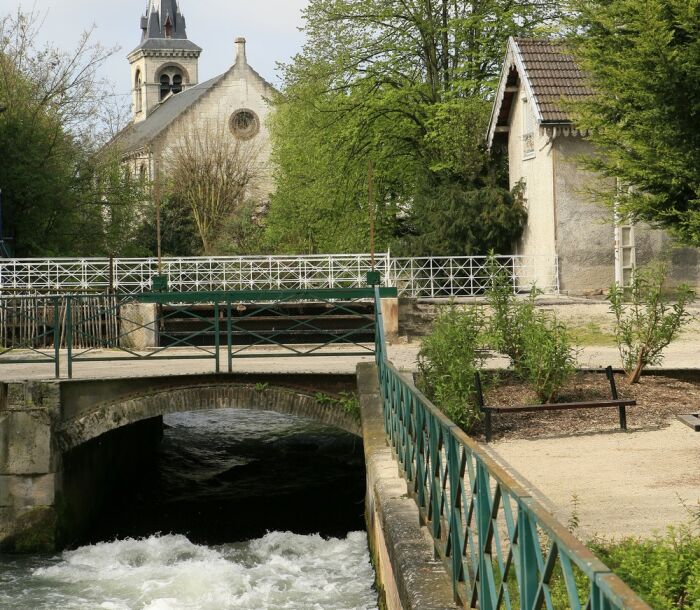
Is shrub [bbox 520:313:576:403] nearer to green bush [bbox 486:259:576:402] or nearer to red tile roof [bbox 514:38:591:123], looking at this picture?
green bush [bbox 486:259:576:402]

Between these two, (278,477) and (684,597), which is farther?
(278,477)

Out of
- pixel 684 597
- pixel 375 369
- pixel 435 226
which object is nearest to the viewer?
pixel 684 597

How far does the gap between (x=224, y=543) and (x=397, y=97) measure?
1902 cm

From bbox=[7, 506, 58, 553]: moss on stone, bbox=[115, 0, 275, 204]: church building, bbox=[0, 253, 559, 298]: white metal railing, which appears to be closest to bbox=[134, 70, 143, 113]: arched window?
bbox=[115, 0, 275, 204]: church building

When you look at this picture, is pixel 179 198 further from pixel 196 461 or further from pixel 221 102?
pixel 196 461

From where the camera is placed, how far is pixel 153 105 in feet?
287

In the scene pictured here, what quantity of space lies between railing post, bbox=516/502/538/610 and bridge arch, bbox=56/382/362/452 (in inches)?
387

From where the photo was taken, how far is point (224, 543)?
1332cm

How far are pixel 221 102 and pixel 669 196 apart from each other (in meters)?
53.2

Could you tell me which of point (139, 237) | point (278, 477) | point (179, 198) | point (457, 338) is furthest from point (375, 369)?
point (179, 198)

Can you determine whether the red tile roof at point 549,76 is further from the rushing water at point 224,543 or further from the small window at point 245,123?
the small window at point 245,123

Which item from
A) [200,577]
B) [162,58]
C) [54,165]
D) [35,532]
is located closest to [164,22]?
[162,58]

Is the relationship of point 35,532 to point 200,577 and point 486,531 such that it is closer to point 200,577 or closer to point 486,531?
point 200,577

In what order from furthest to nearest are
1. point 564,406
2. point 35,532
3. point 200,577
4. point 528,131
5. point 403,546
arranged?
1. point 528,131
2. point 35,532
3. point 200,577
4. point 564,406
5. point 403,546
